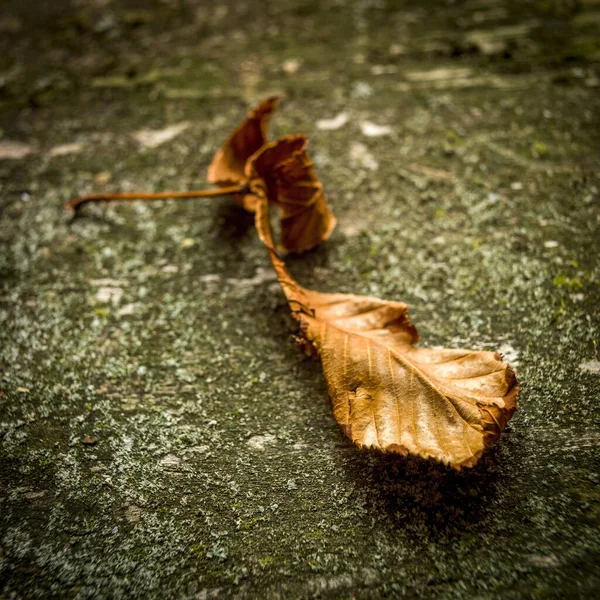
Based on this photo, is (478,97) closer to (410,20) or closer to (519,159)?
(519,159)

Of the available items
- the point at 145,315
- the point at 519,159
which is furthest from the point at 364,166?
the point at 145,315

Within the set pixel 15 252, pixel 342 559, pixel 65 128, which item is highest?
pixel 65 128

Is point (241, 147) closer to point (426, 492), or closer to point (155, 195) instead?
point (155, 195)

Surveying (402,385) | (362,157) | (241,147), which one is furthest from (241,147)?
(402,385)

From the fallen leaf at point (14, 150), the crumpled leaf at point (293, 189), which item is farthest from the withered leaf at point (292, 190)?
the fallen leaf at point (14, 150)

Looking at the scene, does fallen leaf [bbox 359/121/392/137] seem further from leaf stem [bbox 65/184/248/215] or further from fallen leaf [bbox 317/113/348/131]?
leaf stem [bbox 65/184/248/215]

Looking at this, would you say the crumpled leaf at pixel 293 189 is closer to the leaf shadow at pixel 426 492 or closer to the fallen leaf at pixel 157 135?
the fallen leaf at pixel 157 135

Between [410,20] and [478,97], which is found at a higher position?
[410,20]
